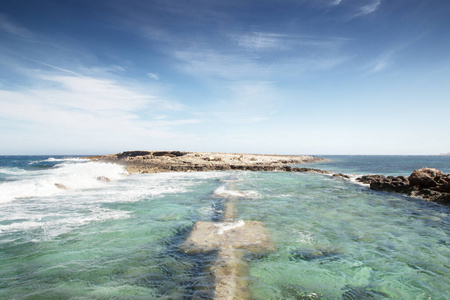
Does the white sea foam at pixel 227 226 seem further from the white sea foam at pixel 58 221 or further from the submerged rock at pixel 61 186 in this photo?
the submerged rock at pixel 61 186

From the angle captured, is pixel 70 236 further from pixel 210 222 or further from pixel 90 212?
pixel 210 222

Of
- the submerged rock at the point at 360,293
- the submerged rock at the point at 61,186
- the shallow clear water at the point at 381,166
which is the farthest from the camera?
the shallow clear water at the point at 381,166

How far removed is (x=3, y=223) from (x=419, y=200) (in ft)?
64.3

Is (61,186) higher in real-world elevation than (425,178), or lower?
lower

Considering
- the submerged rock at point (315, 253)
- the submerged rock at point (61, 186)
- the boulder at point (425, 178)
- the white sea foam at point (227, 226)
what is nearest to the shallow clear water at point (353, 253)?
the submerged rock at point (315, 253)

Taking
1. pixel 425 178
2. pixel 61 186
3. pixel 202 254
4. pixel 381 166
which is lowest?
pixel 381 166

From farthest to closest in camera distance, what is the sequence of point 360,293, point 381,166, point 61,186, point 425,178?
point 381,166, point 425,178, point 61,186, point 360,293

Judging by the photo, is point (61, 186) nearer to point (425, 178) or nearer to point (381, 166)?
point (425, 178)

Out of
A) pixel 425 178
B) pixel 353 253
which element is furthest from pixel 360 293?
pixel 425 178

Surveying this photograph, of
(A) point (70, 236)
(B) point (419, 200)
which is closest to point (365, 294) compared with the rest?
(A) point (70, 236)

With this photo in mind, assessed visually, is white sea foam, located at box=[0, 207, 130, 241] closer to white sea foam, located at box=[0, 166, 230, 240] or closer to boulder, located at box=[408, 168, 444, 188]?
white sea foam, located at box=[0, 166, 230, 240]

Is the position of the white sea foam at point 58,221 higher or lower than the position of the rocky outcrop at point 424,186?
lower

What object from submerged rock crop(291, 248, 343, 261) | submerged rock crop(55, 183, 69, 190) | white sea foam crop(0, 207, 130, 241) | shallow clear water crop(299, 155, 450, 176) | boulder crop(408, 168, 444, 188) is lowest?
shallow clear water crop(299, 155, 450, 176)

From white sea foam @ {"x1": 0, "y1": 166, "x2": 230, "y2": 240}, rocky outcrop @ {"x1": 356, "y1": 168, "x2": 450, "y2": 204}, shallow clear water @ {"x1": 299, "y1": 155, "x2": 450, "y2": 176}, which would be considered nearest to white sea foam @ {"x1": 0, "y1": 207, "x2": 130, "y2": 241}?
white sea foam @ {"x1": 0, "y1": 166, "x2": 230, "y2": 240}
